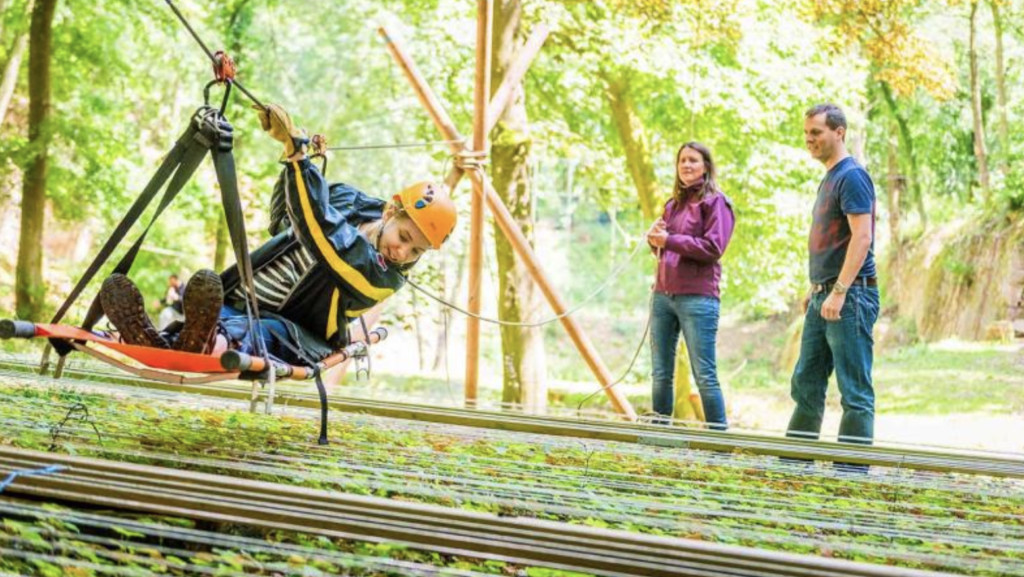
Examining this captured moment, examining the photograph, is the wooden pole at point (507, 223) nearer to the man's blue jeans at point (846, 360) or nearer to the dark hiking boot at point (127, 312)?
the man's blue jeans at point (846, 360)

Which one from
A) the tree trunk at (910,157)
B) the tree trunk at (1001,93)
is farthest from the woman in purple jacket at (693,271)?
the tree trunk at (910,157)

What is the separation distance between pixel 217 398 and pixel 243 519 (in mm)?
3020

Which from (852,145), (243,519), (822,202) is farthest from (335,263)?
(852,145)

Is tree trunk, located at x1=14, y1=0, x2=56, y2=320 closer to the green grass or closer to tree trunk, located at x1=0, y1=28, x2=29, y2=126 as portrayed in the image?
tree trunk, located at x1=0, y1=28, x2=29, y2=126

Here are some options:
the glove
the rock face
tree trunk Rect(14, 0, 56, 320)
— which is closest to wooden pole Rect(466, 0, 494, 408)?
the glove

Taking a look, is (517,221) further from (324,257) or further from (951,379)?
(951,379)

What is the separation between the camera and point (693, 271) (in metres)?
5.39

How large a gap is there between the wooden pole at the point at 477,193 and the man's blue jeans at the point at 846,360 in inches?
103

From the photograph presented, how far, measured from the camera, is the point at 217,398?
209 inches

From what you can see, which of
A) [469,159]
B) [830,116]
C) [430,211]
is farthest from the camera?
[469,159]

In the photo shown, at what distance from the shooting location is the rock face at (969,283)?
14.6m

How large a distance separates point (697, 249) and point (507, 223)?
226cm

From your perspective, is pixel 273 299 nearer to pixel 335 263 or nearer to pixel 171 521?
pixel 335 263

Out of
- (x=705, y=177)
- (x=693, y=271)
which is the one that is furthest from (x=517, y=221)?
(x=693, y=271)
